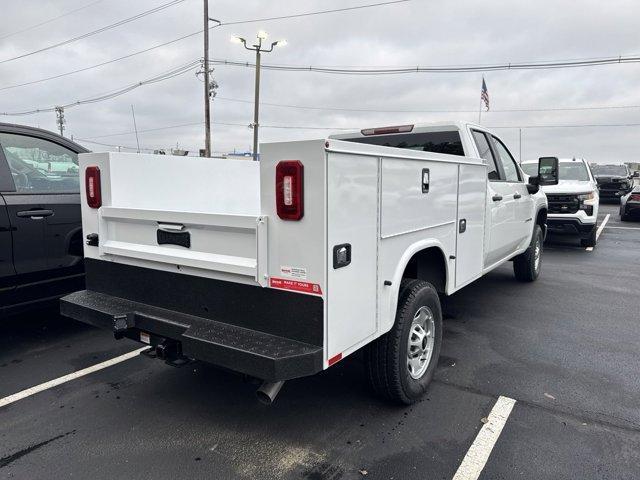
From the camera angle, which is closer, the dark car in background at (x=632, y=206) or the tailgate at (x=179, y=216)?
the tailgate at (x=179, y=216)

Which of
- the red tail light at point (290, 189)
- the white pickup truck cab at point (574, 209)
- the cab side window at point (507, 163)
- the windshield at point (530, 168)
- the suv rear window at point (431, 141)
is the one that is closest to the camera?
the red tail light at point (290, 189)

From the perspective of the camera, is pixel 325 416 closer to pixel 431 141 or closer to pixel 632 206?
pixel 431 141

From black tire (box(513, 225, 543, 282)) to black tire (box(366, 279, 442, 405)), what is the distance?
3.92m

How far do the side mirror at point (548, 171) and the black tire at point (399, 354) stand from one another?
10.5 feet

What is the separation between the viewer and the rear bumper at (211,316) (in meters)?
2.45

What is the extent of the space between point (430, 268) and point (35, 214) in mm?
3273

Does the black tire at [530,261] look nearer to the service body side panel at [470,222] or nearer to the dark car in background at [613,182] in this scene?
the service body side panel at [470,222]

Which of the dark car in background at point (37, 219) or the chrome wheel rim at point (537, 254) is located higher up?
the dark car in background at point (37, 219)

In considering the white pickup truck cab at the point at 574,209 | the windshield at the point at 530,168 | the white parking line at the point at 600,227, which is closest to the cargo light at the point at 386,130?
the white pickup truck cab at the point at 574,209

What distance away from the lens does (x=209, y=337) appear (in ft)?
8.75

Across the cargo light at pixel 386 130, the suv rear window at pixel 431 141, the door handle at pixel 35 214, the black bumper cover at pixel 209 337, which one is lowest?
the black bumper cover at pixel 209 337

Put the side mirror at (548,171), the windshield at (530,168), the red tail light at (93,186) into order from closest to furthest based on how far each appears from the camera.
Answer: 1. the red tail light at (93,186)
2. the side mirror at (548,171)
3. the windshield at (530,168)

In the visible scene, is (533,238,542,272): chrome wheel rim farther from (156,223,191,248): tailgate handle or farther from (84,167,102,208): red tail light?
(84,167,102,208): red tail light

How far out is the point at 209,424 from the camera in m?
3.18
